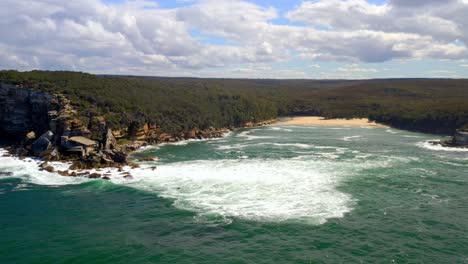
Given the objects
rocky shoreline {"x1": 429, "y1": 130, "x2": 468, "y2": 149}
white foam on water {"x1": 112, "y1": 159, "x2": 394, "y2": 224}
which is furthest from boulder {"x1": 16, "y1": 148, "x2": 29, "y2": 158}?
rocky shoreline {"x1": 429, "y1": 130, "x2": 468, "y2": 149}

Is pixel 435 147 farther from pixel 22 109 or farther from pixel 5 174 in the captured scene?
pixel 22 109

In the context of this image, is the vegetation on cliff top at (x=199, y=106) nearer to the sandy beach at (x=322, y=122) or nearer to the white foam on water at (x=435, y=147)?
the sandy beach at (x=322, y=122)

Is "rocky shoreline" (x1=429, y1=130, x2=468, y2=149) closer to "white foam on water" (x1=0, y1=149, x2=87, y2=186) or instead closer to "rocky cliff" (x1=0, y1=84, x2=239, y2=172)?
"rocky cliff" (x1=0, y1=84, x2=239, y2=172)

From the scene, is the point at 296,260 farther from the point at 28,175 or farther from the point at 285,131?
the point at 285,131

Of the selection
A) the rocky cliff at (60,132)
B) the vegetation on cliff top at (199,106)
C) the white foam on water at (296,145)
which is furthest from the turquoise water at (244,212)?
the vegetation on cliff top at (199,106)

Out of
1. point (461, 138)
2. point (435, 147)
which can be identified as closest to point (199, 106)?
point (435, 147)

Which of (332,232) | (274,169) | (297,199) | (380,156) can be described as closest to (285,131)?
(380,156)
